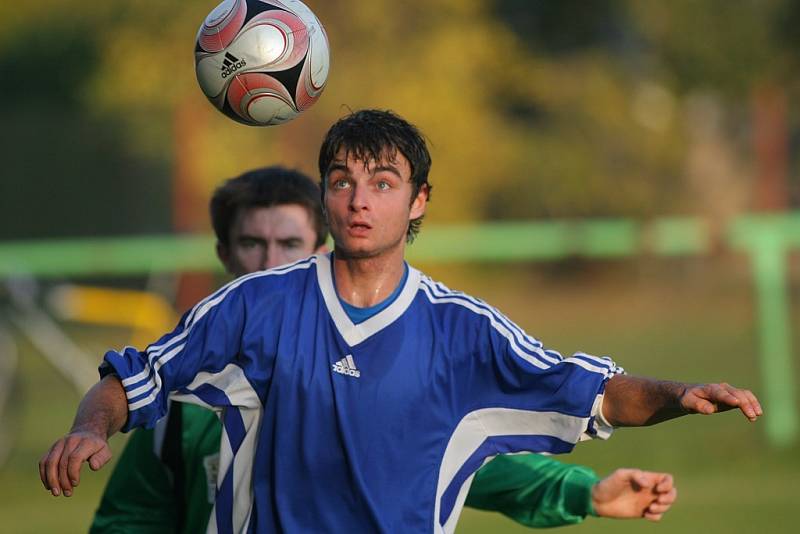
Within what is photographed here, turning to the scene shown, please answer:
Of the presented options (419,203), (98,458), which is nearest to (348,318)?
(419,203)

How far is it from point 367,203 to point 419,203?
30cm

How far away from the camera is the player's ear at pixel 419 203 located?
3844 millimetres

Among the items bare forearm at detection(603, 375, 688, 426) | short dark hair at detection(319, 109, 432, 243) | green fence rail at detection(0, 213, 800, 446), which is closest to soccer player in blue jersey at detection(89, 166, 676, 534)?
bare forearm at detection(603, 375, 688, 426)

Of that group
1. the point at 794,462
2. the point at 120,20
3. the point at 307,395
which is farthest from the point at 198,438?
the point at 120,20

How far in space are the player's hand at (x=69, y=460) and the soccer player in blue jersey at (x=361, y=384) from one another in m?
0.21

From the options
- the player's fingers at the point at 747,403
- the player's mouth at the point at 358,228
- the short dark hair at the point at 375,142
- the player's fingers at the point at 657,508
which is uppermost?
the short dark hair at the point at 375,142

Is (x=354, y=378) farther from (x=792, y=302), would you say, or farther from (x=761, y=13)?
(x=761, y=13)

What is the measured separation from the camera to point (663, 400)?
3438mm

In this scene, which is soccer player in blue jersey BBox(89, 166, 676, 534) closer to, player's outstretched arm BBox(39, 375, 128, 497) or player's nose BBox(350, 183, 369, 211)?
player's outstretched arm BBox(39, 375, 128, 497)

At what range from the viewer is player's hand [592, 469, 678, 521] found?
388 centimetres

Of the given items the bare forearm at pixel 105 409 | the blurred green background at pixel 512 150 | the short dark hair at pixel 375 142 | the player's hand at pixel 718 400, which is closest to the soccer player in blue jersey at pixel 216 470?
the player's hand at pixel 718 400

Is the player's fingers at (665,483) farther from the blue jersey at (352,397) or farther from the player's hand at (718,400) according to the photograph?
the player's hand at (718,400)

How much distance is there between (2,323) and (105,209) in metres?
3.59

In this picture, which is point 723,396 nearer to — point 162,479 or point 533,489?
point 533,489
